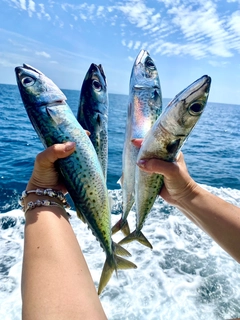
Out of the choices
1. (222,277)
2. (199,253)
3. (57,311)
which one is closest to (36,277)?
(57,311)

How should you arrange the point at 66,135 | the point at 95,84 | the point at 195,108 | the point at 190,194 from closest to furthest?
1. the point at 195,108
2. the point at 66,135
3. the point at 95,84
4. the point at 190,194

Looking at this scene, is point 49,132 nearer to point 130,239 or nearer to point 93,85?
point 93,85

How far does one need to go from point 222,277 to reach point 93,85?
491cm

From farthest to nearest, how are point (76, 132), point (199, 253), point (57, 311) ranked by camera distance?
point (199, 253) → point (76, 132) → point (57, 311)

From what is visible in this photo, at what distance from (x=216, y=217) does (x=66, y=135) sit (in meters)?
1.45

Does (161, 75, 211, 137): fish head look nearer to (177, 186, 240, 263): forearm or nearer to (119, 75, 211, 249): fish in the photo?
(119, 75, 211, 249): fish

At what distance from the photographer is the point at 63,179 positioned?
2.37 meters

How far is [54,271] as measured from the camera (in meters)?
1.59

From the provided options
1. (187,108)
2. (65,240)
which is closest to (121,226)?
(65,240)

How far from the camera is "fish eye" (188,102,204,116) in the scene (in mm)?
1971

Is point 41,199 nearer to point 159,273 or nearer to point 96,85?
point 96,85

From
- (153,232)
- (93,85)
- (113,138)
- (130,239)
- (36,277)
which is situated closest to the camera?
(36,277)

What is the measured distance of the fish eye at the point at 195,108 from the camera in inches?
77.6

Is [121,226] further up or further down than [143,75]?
further down
